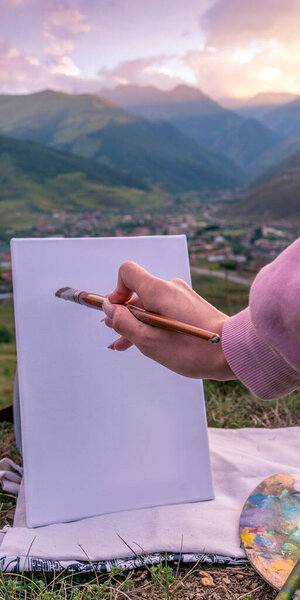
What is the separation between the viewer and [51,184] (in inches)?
261

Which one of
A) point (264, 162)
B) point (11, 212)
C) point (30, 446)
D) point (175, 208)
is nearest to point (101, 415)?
point (30, 446)

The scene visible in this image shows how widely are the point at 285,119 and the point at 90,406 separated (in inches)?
300

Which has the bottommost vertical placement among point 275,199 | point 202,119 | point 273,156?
point 275,199

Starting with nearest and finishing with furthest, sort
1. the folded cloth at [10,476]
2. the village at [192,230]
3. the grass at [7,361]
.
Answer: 1. the folded cloth at [10,476]
2. the grass at [7,361]
3. the village at [192,230]

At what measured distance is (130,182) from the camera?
7.27 metres

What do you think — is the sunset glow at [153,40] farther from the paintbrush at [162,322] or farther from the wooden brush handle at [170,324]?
the wooden brush handle at [170,324]

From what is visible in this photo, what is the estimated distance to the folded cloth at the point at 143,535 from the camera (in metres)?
1.19

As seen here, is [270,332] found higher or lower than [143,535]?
higher

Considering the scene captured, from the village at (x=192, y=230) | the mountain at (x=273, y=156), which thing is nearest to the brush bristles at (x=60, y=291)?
the village at (x=192, y=230)

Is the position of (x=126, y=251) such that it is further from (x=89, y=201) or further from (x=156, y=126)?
(x=156, y=126)

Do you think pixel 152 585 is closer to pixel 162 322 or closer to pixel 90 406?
pixel 90 406

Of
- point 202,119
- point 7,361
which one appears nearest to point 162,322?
point 7,361

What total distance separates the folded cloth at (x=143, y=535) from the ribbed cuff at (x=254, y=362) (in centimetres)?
61

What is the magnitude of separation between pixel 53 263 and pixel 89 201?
540cm
